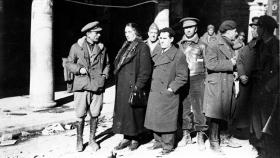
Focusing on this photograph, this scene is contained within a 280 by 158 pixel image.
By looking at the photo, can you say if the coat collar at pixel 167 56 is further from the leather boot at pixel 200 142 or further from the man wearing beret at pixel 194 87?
the leather boot at pixel 200 142

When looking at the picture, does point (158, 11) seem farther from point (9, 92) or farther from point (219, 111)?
point (219, 111)

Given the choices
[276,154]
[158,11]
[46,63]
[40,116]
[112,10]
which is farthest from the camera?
[112,10]

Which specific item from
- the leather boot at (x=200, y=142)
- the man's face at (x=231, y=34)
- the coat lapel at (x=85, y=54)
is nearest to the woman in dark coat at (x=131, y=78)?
the coat lapel at (x=85, y=54)

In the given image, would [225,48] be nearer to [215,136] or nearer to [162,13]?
[215,136]

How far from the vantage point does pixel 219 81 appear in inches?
199

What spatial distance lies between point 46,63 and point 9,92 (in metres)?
3.04

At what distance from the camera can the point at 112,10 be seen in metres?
16.2

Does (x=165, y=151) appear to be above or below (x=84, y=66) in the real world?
below

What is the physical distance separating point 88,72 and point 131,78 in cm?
67

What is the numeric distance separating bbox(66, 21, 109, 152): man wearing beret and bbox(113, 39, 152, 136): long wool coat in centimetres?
30

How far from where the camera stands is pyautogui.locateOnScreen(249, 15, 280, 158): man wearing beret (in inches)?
180

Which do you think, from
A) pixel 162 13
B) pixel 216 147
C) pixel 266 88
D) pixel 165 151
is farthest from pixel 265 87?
pixel 162 13

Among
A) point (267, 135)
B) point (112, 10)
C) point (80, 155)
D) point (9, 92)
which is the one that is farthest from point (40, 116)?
point (112, 10)

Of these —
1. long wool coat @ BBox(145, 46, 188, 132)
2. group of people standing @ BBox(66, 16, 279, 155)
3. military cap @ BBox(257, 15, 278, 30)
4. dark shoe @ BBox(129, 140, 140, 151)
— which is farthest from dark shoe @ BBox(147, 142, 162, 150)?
military cap @ BBox(257, 15, 278, 30)
